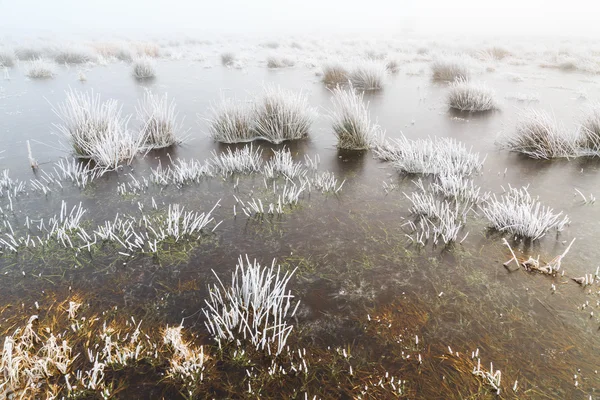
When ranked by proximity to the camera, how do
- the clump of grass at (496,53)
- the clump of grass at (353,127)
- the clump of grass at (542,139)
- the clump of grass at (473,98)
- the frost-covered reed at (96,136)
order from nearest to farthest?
the frost-covered reed at (96,136)
the clump of grass at (542,139)
the clump of grass at (353,127)
the clump of grass at (473,98)
the clump of grass at (496,53)

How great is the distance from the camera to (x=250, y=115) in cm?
771

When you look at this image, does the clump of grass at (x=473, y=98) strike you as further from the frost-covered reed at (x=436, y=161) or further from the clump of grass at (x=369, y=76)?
the frost-covered reed at (x=436, y=161)

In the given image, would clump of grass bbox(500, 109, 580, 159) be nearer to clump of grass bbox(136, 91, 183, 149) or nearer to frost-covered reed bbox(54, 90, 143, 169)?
clump of grass bbox(136, 91, 183, 149)

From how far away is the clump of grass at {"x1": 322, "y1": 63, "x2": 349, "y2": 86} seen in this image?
550 inches

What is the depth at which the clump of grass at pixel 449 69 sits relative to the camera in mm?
14508

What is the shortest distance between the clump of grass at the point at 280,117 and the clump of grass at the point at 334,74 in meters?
6.91

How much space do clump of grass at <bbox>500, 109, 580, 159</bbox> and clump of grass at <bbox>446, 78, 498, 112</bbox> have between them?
9.46ft

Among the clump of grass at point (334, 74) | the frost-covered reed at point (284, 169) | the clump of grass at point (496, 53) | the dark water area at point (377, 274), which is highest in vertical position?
the clump of grass at point (496, 53)

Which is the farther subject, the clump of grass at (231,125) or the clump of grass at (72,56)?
the clump of grass at (72,56)

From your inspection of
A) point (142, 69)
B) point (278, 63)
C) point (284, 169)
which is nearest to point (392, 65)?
point (278, 63)

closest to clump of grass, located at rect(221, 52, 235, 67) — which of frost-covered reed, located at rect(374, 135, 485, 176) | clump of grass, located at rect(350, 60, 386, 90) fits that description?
clump of grass, located at rect(350, 60, 386, 90)

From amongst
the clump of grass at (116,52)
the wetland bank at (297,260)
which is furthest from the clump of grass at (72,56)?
the wetland bank at (297,260)

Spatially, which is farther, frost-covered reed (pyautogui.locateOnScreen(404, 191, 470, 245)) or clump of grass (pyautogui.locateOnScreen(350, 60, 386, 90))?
clump of grass (pyautogui.locateOnScreen(350, 60, 386, 90))

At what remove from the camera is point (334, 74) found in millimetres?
14133
